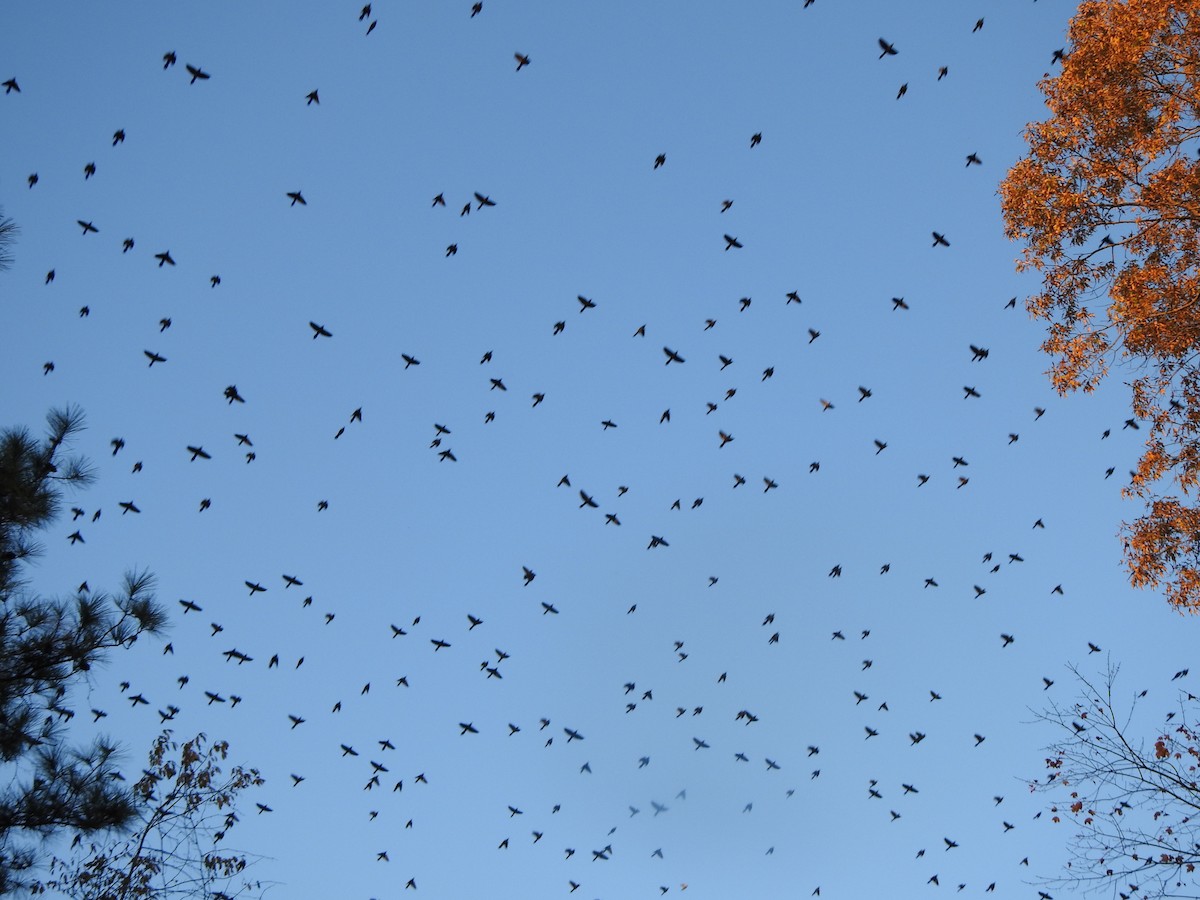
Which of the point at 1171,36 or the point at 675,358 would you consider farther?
the point at 675,358

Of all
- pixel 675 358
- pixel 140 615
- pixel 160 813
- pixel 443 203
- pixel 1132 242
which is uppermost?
pixel 443 203

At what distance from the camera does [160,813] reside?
12047 mm

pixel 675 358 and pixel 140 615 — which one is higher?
pixel 675 358

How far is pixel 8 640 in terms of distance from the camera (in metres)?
8.54

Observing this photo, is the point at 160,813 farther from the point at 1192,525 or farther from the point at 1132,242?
the point at 1132,242

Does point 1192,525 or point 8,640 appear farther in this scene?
point 1192,525

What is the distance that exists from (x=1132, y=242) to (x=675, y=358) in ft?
24.5

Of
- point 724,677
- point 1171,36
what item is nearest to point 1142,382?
point 1171,36

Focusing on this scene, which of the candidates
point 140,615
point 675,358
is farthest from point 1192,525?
point 140,615

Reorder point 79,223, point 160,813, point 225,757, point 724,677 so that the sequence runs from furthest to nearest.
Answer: point 724,677
point 79,223
point 225,757
point 160,813

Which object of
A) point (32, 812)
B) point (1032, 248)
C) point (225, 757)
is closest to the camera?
point (32, 812)

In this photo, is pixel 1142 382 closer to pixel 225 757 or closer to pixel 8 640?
pixel 8 640

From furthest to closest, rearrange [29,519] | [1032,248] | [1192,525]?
[1032,248] < [1192,525] < [29,519]

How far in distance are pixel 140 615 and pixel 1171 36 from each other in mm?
12397
